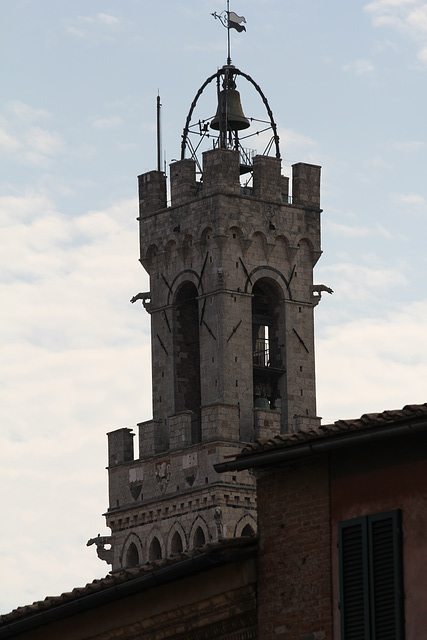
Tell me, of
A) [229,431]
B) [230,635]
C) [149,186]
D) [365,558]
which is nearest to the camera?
[365,558]

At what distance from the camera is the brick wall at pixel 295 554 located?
28531 millimetres

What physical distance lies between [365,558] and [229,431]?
44331 mm

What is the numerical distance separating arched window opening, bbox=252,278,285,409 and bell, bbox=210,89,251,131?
4.50 meters

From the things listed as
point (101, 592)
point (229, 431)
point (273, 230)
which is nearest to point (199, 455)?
point (229, 431)

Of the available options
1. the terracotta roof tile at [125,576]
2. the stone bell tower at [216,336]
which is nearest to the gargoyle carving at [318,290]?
the stone bell tower at [216,336]

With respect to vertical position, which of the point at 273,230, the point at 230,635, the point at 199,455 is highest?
the point at 273,230

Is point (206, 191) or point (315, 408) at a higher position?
point (206, 191)

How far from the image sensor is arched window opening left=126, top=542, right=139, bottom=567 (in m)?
74.1

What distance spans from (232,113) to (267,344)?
263 inches

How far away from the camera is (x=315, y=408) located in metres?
74.2

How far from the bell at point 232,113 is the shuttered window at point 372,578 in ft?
154

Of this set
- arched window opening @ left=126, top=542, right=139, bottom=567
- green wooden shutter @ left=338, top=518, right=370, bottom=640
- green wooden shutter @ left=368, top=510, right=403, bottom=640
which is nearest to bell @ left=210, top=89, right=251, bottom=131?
arched window opening @ left=126, top=542, right=139, bottom=567

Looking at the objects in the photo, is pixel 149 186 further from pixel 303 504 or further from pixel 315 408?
pixel 303 504

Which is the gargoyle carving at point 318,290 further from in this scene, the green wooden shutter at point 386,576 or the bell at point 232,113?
the green wooden shutter at point 386,576
